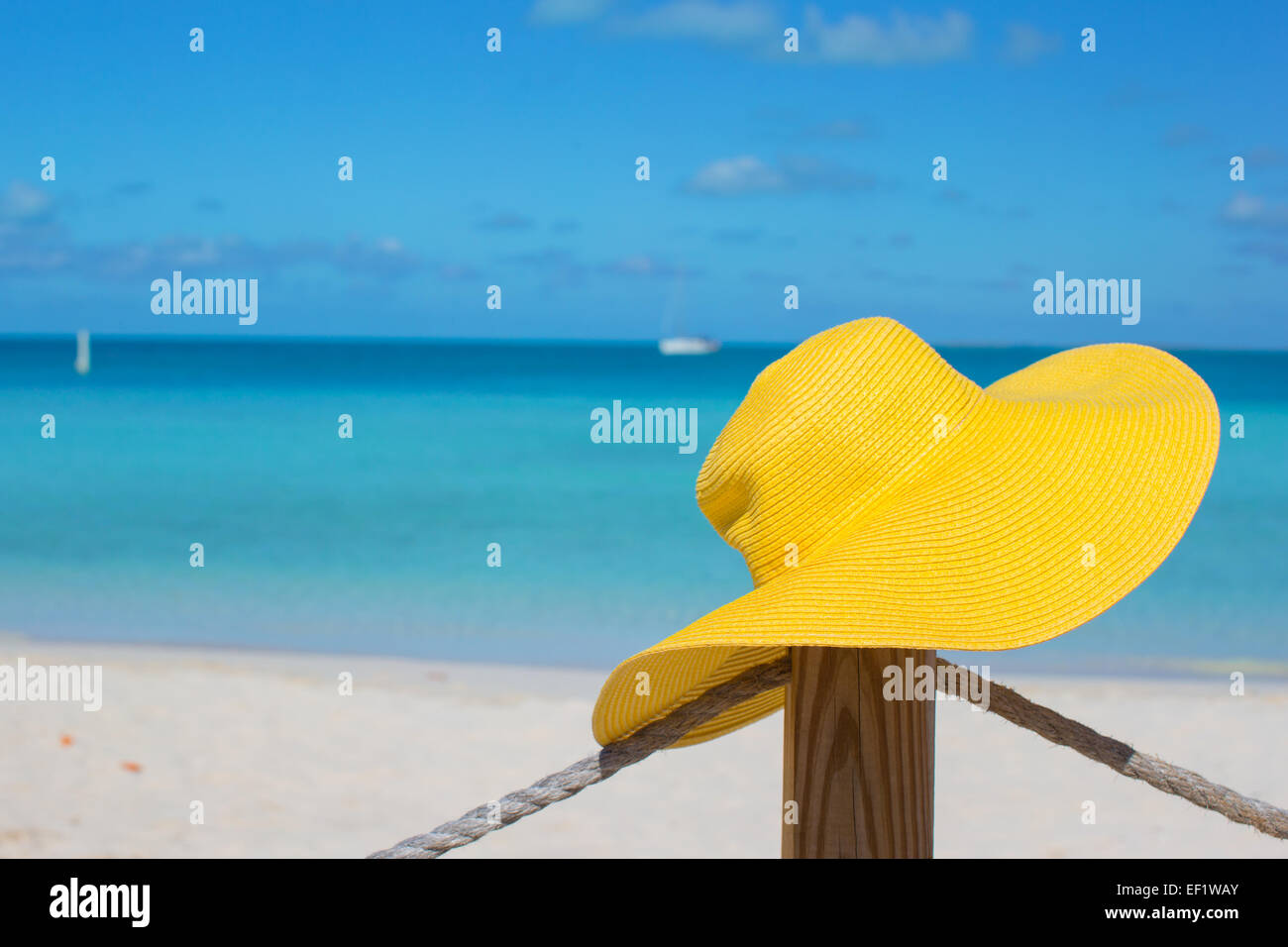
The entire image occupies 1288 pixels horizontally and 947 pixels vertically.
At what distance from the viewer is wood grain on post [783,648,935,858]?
4.50 ft

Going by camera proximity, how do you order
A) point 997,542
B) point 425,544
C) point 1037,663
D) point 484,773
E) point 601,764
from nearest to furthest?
1. point 997,542
2. point 601,764
3. point 484,773
4. point 1037,663
5. point 425,544

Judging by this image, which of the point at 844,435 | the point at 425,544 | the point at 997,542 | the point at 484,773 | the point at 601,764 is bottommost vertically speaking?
the point at 484,773

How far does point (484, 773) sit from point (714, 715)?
379 cm

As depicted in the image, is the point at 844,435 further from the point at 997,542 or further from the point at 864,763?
the point at 864,763

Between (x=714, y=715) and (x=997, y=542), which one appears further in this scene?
(x=714, y=715)

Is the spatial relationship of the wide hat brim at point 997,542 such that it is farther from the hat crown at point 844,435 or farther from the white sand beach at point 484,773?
the white sand beach at point 484,773

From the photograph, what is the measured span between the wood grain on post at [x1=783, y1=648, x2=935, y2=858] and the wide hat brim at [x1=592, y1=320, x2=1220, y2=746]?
10 cm

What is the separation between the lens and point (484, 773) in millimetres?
5070

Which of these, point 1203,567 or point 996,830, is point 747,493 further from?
point 1203,567

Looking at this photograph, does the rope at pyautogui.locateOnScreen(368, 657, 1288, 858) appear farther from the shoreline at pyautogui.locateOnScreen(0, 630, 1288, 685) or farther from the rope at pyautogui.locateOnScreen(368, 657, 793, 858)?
the shoreline at pyautogui.locateOnScreen(0, 630, 1288, 685)

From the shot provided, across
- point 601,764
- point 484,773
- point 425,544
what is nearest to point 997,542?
point 601,764

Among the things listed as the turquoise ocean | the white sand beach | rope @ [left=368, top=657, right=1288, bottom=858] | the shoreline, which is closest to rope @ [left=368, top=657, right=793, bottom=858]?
rope @ [left=368, top=657, right=1288, bottom=858]

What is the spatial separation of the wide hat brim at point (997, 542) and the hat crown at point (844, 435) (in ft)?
0.06
